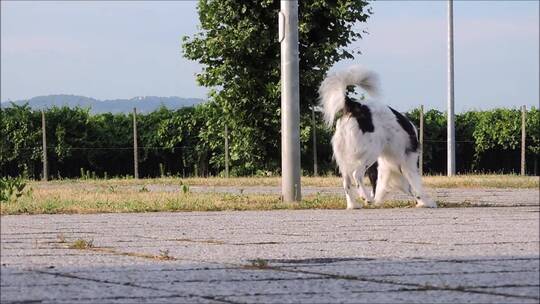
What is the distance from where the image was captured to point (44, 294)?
747 centimetres

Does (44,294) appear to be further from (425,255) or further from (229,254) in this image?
(425,255)

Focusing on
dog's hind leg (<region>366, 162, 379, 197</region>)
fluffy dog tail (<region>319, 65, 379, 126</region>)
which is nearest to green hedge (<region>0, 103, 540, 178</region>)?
dog's hind leg (<region>366, 162, 379, 197</region>)

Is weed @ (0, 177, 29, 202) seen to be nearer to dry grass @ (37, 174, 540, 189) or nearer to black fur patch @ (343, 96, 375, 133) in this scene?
dry grass @ (37, 174, 540, 189)

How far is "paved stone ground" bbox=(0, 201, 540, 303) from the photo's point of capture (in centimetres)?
743

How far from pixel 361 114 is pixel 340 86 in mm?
510

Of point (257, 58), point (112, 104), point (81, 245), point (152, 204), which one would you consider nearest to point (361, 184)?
point (152, 204)

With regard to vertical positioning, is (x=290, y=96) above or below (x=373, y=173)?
above

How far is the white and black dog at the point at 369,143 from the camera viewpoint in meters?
15.3

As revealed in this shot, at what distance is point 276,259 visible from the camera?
932 cm

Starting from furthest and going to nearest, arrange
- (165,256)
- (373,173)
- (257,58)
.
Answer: (257,58) → (373,173) → (165,256)

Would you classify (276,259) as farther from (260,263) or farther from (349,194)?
(349,194)

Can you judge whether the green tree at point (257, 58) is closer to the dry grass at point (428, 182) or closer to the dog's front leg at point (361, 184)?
the dry grass at point (428, 182)

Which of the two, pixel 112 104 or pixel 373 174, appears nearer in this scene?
pixel 373 174

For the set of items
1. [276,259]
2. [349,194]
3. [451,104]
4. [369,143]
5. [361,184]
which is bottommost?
[276,259]
